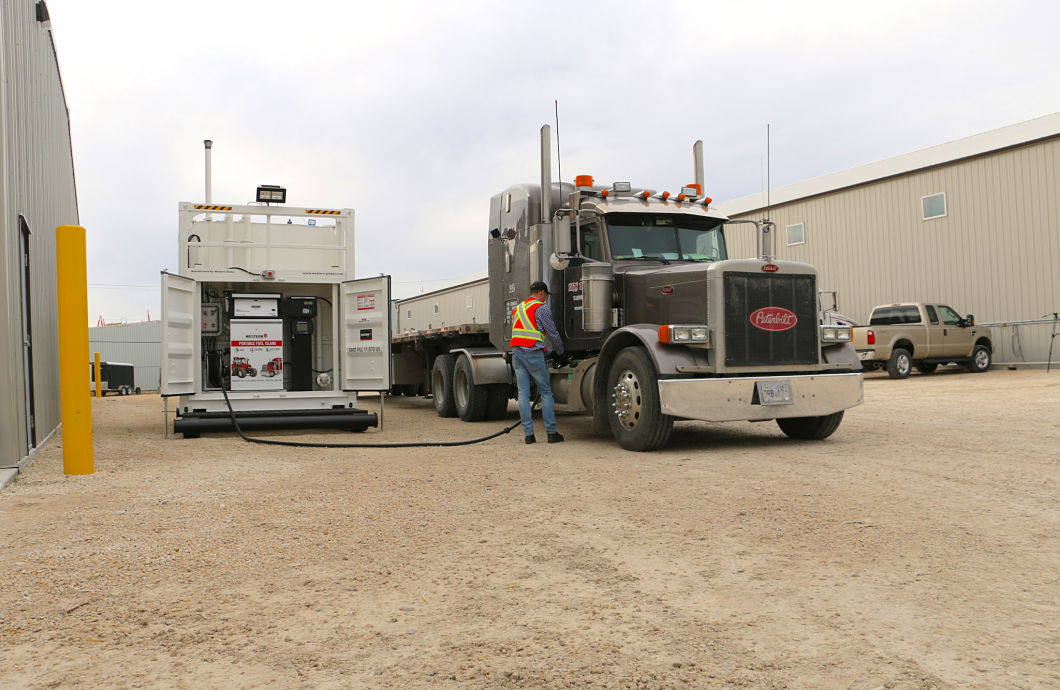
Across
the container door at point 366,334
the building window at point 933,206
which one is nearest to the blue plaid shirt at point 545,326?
the container door at point 366,334

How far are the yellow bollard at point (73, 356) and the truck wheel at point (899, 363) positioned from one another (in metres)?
18.6

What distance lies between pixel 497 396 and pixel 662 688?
9314 mm

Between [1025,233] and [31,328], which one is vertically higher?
[1025,233]

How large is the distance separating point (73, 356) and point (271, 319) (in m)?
4.60

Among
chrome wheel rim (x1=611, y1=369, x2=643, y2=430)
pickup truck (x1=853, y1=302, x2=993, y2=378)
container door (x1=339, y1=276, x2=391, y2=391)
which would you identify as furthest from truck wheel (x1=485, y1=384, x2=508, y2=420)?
pickup truck (x1=853, y1=302, x2=993, y2=378)

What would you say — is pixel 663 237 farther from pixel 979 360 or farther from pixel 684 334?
pixel 979 360

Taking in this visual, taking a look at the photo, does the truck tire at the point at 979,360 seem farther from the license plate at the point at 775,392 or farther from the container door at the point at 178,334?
the container door at the point at 178,334

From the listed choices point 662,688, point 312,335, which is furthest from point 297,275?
point 662,688

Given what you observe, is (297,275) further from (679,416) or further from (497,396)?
(679,416)

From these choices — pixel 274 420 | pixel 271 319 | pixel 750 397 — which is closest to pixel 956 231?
pixel 750 397

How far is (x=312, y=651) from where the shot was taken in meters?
2.96

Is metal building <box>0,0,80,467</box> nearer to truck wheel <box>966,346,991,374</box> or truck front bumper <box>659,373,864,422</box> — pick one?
truck front bumper <box>659,373,864,422</box>

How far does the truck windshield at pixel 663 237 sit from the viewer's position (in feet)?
30.8

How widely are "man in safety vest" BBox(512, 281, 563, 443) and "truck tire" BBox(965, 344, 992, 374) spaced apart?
16302mm
